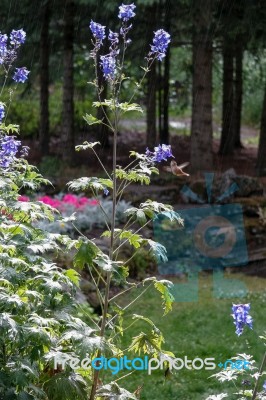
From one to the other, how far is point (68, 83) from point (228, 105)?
15.2 ft

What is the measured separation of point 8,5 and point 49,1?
1006 millimetres

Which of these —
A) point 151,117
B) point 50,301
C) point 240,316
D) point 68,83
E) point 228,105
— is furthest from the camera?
point 228,105

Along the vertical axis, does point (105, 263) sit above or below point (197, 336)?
above

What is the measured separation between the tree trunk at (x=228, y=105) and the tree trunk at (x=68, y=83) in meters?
3.44

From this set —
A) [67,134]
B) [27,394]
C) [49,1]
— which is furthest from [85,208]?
[27,394]

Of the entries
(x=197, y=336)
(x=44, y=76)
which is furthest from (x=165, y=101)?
(x=197, y=336)

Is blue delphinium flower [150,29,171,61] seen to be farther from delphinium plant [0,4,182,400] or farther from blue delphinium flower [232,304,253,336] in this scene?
blue delphinium flower [232,304,253,336]

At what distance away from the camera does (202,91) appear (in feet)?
48.1

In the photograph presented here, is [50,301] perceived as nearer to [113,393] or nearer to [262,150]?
[113,393]

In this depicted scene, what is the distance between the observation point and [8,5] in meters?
15.8

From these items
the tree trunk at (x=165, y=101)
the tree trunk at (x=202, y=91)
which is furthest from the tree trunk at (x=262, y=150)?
the tree trunk at (x=165, y=101)

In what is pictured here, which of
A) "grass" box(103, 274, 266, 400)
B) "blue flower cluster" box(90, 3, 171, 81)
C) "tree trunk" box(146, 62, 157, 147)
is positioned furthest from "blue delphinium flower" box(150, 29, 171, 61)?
"tree trunk" box(146, 62, 157, 147)

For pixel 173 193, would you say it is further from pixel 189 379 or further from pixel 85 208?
pixel 189 379

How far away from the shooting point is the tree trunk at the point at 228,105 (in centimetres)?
1856
